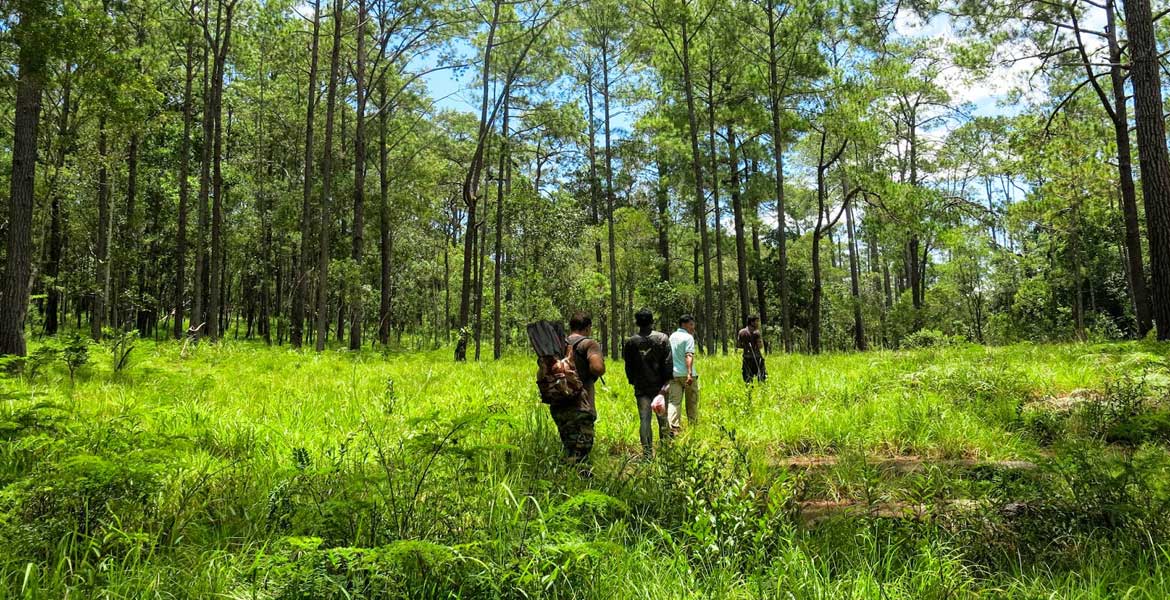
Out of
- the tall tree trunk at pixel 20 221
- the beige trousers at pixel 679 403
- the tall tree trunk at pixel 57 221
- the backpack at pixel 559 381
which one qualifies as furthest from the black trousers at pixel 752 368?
the tall tree trunk at pixel 57 221

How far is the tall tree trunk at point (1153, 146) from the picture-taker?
996 centimetres

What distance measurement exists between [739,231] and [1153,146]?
1108 centimetres

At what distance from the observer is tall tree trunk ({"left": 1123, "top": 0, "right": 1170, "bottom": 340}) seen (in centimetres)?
996

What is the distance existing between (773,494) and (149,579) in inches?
146

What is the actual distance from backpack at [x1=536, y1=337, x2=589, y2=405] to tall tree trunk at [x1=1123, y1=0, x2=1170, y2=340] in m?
11.2

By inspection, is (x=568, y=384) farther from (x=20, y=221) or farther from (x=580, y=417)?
(x=20, y=221)

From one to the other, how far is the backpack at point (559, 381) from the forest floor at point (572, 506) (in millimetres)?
574

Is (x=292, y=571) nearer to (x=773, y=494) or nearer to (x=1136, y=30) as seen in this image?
(x=773, y=494)

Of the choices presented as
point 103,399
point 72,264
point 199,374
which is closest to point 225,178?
point 72,264

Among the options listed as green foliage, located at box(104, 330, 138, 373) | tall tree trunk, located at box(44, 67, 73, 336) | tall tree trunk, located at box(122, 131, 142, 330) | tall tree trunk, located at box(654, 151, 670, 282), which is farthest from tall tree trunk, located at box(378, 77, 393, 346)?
tall tree trunk, located at box(654, 151, 670, 282)

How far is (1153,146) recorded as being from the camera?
400 inches

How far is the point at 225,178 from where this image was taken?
2727cm

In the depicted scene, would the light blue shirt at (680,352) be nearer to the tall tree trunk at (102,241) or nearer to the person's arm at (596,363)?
the person's arm at (596,363)

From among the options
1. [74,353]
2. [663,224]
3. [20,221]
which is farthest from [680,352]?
[663,224]
